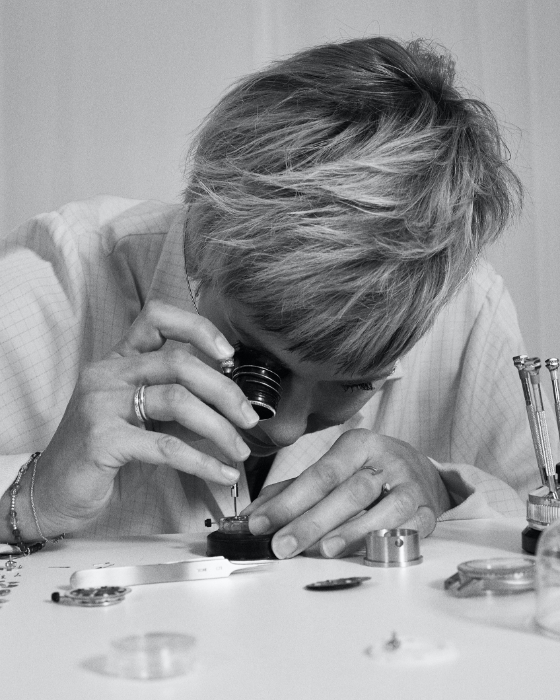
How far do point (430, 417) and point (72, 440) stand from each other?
43.5 inches

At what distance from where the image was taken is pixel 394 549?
1.17 metres

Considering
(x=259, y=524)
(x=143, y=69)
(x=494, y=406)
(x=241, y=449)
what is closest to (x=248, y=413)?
(x=241, y=449)

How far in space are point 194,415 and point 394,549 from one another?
0.35 m

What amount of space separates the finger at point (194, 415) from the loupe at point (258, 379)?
0.29 ft

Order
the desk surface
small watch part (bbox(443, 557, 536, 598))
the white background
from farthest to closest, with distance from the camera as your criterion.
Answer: the white background
small watch part (bbox(443, 557, 536, 598))
the desk surface

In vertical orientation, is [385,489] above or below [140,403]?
below

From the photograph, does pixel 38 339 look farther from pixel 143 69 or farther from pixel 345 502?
pixel 143 69

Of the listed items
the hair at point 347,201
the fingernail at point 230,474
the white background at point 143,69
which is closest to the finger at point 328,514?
the fingernail at point 230,474

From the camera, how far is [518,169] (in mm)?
3602

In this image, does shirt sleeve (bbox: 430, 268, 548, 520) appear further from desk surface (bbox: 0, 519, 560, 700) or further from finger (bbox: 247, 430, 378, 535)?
desk surface (bbox: 0, 519, 560, 700)

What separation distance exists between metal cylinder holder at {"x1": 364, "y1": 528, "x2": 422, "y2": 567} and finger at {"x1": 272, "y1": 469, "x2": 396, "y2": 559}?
0.26ft

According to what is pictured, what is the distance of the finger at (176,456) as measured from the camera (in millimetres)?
1274

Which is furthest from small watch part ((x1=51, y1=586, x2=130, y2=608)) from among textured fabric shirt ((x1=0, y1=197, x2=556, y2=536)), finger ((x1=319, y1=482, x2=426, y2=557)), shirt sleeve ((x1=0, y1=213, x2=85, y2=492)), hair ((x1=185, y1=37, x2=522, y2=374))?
shirt sleeve ((x1=0, y1=213, x2=85, y2=492))

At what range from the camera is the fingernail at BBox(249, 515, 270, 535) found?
1.26 meters
